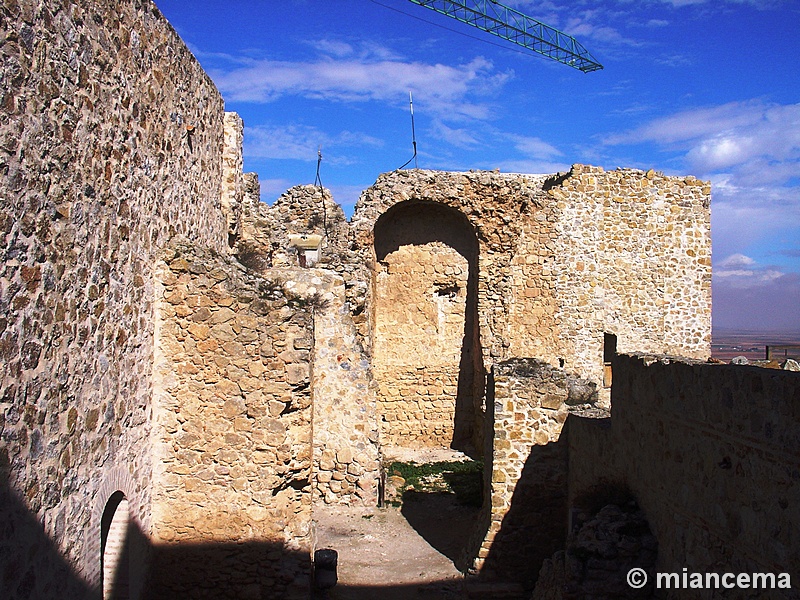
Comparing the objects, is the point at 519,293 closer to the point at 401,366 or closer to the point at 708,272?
the point at 401,366

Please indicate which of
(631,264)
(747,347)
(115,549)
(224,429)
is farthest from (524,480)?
(747,347)

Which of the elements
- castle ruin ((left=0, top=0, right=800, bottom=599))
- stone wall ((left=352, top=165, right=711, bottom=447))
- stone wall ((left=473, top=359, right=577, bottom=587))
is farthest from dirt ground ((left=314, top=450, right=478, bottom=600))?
stone wall ((left=352, top=165, right=711, bottom=447))

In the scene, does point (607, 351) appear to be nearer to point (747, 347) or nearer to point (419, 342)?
point (419, 342)

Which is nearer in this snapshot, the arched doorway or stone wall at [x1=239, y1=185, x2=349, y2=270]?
the arched doorway

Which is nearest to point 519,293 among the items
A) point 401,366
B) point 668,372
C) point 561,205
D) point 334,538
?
point 561,205

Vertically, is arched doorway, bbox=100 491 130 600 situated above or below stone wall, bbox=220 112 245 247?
below

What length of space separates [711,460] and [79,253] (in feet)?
14.2

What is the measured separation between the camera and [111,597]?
15.8ft

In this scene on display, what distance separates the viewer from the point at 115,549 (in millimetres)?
4867

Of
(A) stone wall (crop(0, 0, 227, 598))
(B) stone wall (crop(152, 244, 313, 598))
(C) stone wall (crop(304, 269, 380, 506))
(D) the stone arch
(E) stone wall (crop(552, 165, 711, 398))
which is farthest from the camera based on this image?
(D) the stone arch

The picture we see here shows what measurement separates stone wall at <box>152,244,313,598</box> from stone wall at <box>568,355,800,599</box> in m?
2.90

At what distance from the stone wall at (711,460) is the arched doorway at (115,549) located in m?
4.00

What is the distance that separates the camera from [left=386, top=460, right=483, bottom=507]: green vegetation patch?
10430 mm

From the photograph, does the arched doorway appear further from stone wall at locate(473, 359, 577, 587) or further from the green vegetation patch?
the green vegetation patch
